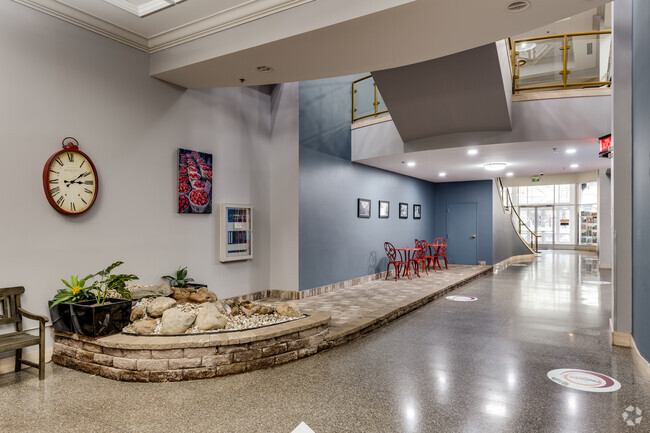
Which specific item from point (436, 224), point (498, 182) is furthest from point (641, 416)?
point (498, 182)

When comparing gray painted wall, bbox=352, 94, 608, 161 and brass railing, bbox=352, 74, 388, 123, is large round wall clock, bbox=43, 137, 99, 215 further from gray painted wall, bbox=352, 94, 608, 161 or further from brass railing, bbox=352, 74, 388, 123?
gray painted wall, bbox=352, 94, 608, 161

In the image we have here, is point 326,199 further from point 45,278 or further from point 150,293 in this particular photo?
point 45,278

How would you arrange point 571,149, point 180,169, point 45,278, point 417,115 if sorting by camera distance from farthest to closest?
point 571,149 → point 417,115 → point 180,169 → point 45,278

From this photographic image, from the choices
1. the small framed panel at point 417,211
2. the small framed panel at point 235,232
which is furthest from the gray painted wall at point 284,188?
the small framed panel at point 417,211

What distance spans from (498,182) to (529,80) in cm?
711

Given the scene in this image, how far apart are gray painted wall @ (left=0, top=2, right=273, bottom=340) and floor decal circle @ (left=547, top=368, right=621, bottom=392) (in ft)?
14.4

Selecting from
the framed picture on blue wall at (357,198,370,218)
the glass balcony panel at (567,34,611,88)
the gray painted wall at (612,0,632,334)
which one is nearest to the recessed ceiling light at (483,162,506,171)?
the glass balcony panel at (567,34,611,88)

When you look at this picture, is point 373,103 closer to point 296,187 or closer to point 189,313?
point 296,187

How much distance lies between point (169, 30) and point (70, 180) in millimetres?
1988

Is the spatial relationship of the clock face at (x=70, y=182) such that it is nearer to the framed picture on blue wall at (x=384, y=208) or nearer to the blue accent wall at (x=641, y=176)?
the blue accent wall at (x=641, y=176)

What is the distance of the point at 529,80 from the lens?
22.0ft

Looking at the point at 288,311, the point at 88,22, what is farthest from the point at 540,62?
the point at 88,22

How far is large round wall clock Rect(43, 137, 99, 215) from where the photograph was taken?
4.03m

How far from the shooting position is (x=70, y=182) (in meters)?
4.19
